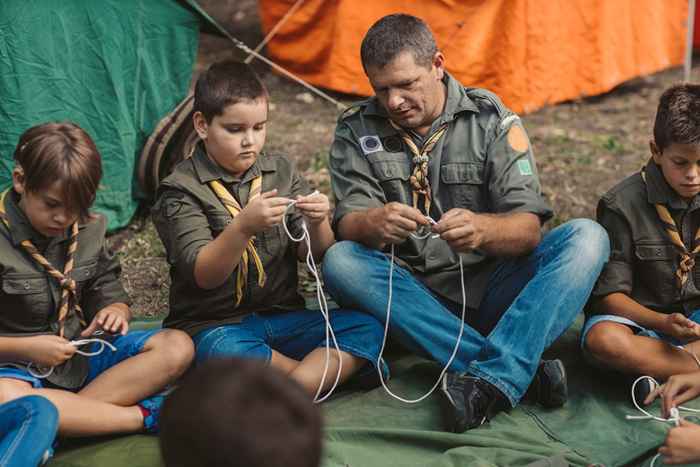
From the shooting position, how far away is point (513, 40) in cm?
579

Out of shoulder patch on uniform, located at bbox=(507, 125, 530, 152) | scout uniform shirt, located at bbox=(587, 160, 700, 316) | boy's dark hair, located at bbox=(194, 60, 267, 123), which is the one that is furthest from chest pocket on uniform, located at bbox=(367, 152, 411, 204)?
scout uniform shirt, located at bbox=(587, 160, 700, 316)

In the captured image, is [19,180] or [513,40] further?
[513,40]

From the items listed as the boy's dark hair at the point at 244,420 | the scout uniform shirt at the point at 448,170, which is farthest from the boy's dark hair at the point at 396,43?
the boy's dark hair at the point at 244,420

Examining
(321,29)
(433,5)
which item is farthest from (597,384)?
(321,29)

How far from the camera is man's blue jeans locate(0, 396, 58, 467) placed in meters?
2.47

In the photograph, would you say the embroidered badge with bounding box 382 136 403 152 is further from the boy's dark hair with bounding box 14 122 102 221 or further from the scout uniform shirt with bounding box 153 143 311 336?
the boy's dark hair with bounding box 14 122 102 221

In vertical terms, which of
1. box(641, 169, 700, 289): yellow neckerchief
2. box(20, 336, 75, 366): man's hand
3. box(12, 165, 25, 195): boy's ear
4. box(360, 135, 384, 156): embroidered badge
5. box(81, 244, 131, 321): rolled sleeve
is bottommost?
box(20, 336, 75, 366): man's hand

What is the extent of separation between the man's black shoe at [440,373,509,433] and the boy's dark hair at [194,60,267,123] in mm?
1069

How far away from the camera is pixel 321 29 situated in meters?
6.21

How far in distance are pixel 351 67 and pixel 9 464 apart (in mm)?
4086

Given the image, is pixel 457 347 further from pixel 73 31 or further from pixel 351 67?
pixel 351 67

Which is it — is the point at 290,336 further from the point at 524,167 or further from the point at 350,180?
the point at 524,167

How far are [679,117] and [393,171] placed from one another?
92 centimetres

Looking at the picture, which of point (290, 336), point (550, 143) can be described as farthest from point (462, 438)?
point (550, 143)
